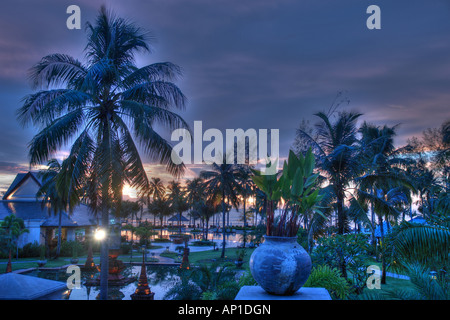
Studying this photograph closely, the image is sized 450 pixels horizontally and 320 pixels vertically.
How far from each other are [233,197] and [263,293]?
29.3 metres

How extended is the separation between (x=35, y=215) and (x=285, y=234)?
35.1 m

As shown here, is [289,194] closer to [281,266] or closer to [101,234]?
[281,266]

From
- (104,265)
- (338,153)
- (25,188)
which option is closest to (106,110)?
(104,265)

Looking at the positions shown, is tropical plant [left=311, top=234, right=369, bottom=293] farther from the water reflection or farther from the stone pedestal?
the water reflection

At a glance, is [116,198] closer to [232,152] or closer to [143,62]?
[143,62]

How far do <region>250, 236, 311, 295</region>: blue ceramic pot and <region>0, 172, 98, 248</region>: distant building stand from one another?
27.3 meters

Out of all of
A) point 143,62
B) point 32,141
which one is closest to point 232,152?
point 143,62

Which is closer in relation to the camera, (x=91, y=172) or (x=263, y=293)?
(x=263, y=293)

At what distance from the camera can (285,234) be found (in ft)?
14.9

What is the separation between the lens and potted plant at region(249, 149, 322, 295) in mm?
4082

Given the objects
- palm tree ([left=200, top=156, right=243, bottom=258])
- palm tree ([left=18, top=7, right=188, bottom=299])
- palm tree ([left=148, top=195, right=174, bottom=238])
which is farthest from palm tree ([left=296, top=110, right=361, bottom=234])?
palm tree ([left=148, top=195, right=174, bottom=238])

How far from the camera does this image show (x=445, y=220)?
641cm

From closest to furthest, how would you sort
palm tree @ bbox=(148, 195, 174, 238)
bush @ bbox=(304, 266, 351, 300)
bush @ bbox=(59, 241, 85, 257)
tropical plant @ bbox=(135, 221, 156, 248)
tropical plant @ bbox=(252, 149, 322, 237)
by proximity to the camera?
tropical plant @ bbox=(252, 149, 322, 237), bush @ bbox=(304, 266, 351, 300), tropical plant @ bbox=(135, 221, 156, 248), bush @ bbox=(59, 241, 85, 257), palm tree @ bbox=(148, 195, 174, 238)
